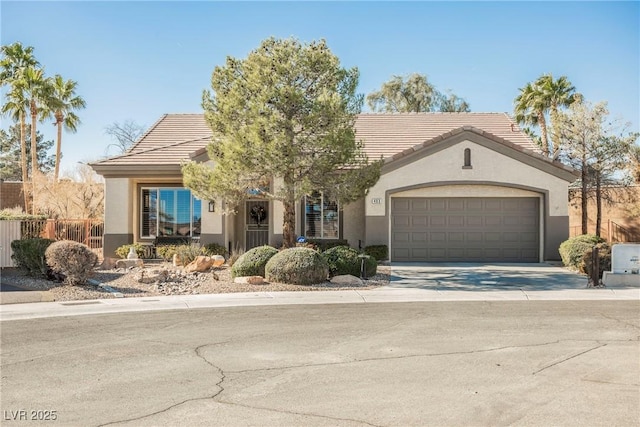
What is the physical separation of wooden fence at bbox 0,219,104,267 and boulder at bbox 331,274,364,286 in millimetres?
10345

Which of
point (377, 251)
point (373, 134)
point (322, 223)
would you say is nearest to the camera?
point (377, 251)

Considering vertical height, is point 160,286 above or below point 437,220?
below

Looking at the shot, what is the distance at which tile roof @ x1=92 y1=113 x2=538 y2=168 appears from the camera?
892 inches

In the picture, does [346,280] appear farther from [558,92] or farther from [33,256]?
[558,92]

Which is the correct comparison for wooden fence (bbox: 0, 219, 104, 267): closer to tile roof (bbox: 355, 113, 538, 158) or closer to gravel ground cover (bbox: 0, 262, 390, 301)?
gravel ground cover (bbox: 0, 262, 390, 301)

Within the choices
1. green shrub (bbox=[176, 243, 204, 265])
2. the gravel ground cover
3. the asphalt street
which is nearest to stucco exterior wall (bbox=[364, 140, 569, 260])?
the gravel ground cover

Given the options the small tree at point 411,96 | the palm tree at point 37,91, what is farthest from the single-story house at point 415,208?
the small tree at point 411,96

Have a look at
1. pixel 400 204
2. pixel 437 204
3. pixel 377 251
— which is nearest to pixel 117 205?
pixel 377 251

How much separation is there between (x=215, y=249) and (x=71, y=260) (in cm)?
713

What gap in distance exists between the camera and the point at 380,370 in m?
7.19

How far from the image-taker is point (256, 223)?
75.6 ft

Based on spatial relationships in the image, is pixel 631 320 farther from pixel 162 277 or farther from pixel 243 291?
pixel 162 277

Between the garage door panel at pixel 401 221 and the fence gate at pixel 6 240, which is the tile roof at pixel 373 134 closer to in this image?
the garage door panel at pixel 401 221

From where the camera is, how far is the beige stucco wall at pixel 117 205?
72.7 ft
